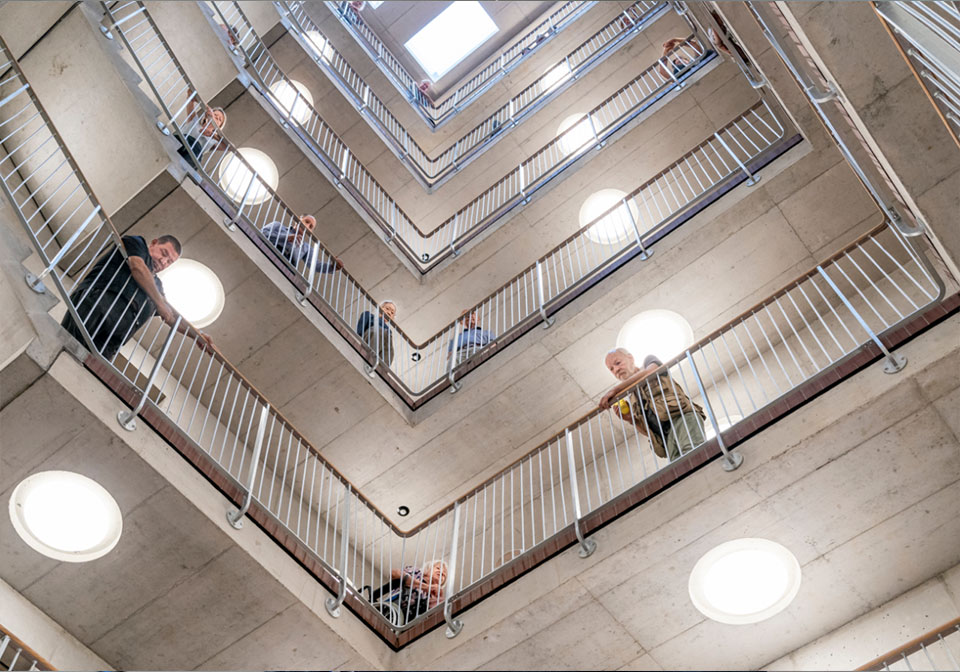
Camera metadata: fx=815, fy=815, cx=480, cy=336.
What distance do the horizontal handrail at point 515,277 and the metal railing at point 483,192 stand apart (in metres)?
0.34

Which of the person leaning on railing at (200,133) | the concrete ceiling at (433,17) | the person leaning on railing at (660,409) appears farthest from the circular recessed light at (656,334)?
the concrete ceiling at (433,17)

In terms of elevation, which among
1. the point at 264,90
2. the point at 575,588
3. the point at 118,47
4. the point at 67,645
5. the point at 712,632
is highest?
the point at 118,47

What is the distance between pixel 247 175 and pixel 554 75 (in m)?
7.89

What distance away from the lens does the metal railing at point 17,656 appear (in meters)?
6.28

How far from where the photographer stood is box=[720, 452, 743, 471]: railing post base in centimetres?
707

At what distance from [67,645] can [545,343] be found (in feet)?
20.6

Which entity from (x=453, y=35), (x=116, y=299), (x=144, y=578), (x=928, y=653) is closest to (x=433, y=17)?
(x=453, y=35)

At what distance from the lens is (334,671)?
26.3 ft

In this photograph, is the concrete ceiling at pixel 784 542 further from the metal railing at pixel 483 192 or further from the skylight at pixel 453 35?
the skylight at pixel 453 35

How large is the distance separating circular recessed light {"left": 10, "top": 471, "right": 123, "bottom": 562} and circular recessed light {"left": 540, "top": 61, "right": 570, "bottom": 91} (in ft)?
42.7

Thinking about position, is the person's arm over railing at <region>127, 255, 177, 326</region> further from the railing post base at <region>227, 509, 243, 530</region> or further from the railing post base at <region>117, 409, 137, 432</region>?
the railing post base at <region>227, 509, 243, 530</region>

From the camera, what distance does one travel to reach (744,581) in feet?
24.7

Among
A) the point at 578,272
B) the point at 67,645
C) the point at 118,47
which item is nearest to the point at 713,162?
the point at 578,272

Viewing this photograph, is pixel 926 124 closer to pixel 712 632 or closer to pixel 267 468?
pixel 712 632
